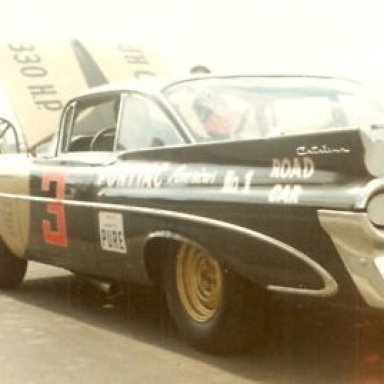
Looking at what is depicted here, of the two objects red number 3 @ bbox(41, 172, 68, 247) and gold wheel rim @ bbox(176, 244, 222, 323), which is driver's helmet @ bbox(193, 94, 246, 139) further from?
A: red number 3 @ bbox(41, 172, 68, 247)

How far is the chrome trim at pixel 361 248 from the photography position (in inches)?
156

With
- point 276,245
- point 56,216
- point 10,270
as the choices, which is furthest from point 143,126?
point 10,270

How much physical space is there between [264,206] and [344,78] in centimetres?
212

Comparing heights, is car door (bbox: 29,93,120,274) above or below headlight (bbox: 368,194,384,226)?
below

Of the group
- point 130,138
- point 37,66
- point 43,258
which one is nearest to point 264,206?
point 130,138

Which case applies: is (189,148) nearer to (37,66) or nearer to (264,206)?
(264,206)

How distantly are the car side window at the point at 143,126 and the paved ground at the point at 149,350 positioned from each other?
1116mm

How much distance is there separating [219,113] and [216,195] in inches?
34.7

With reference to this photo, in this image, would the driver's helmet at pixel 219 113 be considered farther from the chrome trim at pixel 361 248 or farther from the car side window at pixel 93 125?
the chrome trim at pixel 361 248

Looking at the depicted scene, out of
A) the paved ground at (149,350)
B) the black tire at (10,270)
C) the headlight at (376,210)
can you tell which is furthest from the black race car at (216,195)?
the black tire at (10,270)

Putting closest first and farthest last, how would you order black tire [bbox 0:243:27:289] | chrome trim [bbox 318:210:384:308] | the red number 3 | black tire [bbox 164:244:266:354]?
chrome trim [bbox 318:210:384:308] < black tire [bbox 164:244:266:354] < the red number 3 < black tire [bbox 0:243:27:289]

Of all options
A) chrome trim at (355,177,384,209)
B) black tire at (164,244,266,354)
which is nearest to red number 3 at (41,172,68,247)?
black tire at (164,244,266,354)

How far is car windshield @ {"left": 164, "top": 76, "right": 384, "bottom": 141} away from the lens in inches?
214

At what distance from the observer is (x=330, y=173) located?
418 cm
